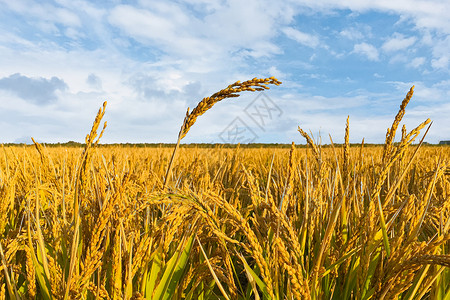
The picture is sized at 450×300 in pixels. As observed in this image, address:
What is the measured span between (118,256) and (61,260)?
594 millimetres

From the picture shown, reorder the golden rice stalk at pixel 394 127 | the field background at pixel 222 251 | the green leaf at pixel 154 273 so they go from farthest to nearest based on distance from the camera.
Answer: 1. the golden rice stalk at pixel 394 127
2. the green leaf at pixel 154 273
3. the field background at pixel 222 251

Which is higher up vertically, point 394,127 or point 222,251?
point 394,127

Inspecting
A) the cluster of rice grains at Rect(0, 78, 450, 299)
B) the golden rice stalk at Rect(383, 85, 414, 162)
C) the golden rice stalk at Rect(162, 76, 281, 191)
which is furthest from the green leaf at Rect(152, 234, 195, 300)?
the golden rice stalk at Rect(383, 85, 414, 162)

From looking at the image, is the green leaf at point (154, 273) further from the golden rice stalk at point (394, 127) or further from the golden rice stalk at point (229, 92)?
the golden rice stalk at point (394, 127)

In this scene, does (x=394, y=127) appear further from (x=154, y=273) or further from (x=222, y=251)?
(x=154, y=273)

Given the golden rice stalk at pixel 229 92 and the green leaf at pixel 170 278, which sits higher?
the golden rice stalk at pixel 229 92

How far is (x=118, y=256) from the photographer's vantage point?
29.7 inches

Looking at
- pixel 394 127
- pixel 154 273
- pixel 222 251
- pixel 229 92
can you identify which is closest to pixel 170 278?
pixel 154 273

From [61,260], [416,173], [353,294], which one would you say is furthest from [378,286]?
[416,173]

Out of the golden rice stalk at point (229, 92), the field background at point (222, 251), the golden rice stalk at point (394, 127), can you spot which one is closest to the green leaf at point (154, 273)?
the field background at point (222, 251)

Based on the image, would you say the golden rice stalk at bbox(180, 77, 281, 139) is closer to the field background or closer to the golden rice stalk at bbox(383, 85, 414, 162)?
the field background

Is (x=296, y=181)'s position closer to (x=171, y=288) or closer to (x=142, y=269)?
(x=171, y=288)

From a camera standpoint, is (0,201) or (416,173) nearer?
(0,201)

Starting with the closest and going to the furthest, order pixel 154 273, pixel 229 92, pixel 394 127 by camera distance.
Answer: pixel 229 92, pixel 154 273, pixel 394 127
